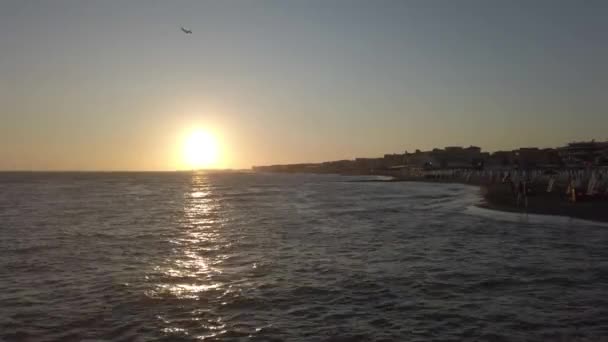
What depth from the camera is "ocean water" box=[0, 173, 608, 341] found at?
12.2 metres

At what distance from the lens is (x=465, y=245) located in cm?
2497

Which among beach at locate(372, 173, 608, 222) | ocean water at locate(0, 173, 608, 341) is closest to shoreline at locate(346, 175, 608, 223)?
beach at locate(372, 173, 608, 222)

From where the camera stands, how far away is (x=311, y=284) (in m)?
17.0

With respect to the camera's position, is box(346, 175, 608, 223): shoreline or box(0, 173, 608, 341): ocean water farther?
box(346, 175, 608, 223): shoreline

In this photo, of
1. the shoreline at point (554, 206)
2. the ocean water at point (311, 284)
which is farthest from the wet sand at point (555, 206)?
the ocean water at point (311, 284)

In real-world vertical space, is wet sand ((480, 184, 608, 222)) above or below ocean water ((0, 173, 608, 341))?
above

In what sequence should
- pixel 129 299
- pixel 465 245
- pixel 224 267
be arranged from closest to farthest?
pixel 129 299
pixel 224 267
pixel 465 245

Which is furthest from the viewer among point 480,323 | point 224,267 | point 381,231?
point 381,231

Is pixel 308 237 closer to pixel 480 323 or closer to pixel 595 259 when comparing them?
pixel 595 259

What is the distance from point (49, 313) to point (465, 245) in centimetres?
1902

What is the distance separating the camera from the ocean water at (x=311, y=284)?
1221 cm

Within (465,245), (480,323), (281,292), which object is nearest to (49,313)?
Result: (281,292)

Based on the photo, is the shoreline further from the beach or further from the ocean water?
the ocean water

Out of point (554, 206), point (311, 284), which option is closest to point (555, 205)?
point (554, 206)
